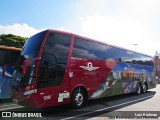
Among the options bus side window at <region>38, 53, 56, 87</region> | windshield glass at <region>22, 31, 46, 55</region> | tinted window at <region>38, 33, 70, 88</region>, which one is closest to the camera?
bus side window at <region>38, 53, 56, 87</region>

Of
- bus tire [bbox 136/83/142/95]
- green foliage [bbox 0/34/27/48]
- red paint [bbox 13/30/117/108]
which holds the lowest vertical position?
bus tire [bbox 136/83/142/95]

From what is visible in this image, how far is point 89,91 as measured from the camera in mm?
10297

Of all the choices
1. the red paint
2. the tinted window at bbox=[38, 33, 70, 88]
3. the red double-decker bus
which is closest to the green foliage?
the red double-decker bus

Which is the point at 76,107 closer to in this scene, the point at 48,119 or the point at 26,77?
the point at 48,119

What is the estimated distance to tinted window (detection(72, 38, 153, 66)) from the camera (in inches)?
393

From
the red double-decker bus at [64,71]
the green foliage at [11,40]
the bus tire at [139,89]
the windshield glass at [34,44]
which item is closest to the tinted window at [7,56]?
the red double-decker bus at [64,71]

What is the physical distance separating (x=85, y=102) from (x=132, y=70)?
20.5 ft

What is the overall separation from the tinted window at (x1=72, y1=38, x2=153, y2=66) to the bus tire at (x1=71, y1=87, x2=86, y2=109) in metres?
1.66

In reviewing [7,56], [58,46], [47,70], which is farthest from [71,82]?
[7,56]

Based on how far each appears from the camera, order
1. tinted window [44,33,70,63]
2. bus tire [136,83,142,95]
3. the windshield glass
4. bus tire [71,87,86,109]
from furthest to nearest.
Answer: bus tire [136,83,142,95], bus tire [71,87,86,109], tinted window [44,33,70,63], the windshield glass

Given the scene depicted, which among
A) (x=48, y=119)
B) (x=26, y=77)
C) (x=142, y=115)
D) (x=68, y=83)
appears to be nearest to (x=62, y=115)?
(x=48, y=119)

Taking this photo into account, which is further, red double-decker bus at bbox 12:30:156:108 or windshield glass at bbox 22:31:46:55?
windshield glass at bbox 22:31:46:55

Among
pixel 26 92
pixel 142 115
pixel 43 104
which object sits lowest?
pixel 142 115

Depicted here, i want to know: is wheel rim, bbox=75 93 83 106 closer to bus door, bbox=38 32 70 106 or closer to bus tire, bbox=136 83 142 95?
bus door, bbox=38 32 70 106
